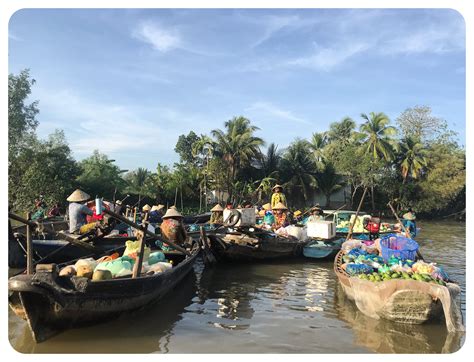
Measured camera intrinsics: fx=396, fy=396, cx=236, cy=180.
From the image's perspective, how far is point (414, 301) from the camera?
551 cm

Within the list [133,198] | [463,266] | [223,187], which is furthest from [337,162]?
[463,266]

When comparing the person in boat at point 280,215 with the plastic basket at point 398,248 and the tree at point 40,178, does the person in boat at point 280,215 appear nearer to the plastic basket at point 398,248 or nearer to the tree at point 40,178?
the plastic basket at point 398,248

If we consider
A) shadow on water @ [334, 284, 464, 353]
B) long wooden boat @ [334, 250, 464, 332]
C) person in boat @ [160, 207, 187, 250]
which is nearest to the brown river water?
shadow on water @ [334, 284, 464, 353]

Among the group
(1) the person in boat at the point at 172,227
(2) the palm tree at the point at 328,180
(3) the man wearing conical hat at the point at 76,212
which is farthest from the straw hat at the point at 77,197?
(2) the palm tree at the point at 328,180

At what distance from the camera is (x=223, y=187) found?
1112 inches

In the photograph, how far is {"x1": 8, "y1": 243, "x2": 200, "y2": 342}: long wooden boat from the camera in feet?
14.5

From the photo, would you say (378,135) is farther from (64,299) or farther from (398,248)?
(64,299)

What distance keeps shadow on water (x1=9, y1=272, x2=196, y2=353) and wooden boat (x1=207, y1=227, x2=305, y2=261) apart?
4138mm

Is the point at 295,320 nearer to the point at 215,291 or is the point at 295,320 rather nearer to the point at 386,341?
the point at 386,341

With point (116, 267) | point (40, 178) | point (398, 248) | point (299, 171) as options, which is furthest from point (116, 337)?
point (299, 171)

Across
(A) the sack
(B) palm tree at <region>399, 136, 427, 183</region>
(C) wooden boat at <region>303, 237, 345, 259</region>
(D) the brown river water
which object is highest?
(B) palm tree at <region>399, 136, 427, 183</region>

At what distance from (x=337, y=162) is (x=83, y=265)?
26.3 meters

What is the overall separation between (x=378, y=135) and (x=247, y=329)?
26794mm

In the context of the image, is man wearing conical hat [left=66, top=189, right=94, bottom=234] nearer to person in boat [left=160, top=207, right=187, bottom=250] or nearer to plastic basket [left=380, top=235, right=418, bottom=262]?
person in boat [left=160, top=207, right=187, bottom=250]
